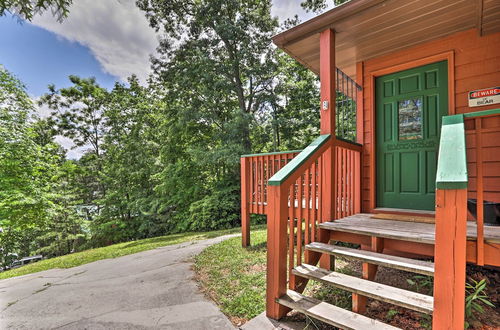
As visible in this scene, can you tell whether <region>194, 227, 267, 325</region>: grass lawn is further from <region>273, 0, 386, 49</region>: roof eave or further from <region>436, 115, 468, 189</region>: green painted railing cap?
<region>273, 0, 386, 49</region>: roof eave

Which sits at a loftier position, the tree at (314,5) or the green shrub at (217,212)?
the tree at (314,5)

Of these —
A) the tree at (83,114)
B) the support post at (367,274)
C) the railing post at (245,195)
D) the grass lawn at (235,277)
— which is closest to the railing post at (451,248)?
the support post at (367,274)

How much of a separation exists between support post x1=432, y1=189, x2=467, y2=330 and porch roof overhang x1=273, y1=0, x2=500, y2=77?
200 cm

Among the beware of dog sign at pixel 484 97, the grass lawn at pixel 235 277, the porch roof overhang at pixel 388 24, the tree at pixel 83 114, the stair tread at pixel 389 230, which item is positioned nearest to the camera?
the stair tread at pixel 389 230

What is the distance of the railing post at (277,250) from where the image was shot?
1781 millimetres

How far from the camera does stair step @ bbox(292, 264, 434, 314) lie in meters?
1.37

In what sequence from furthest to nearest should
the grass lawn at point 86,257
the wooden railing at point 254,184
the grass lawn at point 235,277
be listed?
the grass lawn at point 86,257 < the wooden railing at point 254,184 < the grass lawn at point 235,277

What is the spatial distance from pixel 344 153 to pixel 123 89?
528 inches

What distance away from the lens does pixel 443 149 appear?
142 cm

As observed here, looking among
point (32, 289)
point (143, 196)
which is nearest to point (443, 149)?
point (32, 289)

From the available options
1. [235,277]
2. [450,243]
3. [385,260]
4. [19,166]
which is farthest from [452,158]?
[19,166]

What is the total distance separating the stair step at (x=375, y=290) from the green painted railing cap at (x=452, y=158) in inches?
29.9

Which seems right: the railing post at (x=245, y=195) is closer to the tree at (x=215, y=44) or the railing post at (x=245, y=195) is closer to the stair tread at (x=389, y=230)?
the stair tread at (x=389, y=230)

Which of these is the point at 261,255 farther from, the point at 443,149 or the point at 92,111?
the point at 92,111
